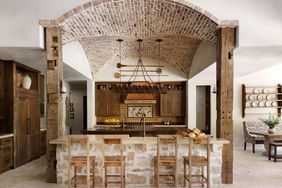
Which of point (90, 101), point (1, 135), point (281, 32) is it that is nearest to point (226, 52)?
point (281, 32)

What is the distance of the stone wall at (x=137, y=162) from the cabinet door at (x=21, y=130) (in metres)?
2.15

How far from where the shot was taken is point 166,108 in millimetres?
9914

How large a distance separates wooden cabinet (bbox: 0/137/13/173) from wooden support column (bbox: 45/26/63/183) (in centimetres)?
151

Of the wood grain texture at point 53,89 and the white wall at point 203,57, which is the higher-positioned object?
Answer: the white wall at point 203,57

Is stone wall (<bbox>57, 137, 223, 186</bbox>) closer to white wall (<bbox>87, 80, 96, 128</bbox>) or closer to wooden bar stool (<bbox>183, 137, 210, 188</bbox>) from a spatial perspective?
wooden bar stool (<bbox>183, 137, 210, 188</bbox>)

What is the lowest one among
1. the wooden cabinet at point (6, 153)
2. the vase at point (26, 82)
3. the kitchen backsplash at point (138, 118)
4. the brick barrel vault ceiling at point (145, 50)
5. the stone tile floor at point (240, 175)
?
Result: the stone tile floor at point (240, 175)

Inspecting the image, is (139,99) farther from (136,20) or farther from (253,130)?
(136,20)

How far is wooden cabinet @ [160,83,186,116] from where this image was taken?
991 centimetres

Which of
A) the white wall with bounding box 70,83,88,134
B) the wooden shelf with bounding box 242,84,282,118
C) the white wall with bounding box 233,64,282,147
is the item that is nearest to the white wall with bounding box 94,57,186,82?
the white wall with bounding box 233,64,282,147

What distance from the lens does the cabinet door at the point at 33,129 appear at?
22.6 feet

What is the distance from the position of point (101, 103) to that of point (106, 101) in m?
0.21

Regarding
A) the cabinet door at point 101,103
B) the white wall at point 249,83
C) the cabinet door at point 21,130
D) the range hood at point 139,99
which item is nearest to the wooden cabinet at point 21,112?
the cabinet door at point 21,130

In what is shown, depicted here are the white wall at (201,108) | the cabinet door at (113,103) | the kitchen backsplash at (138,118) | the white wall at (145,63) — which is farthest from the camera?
the white wall at (201,108)

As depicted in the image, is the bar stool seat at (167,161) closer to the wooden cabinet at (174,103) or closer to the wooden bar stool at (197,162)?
the wooden bar stool at (197,162)
